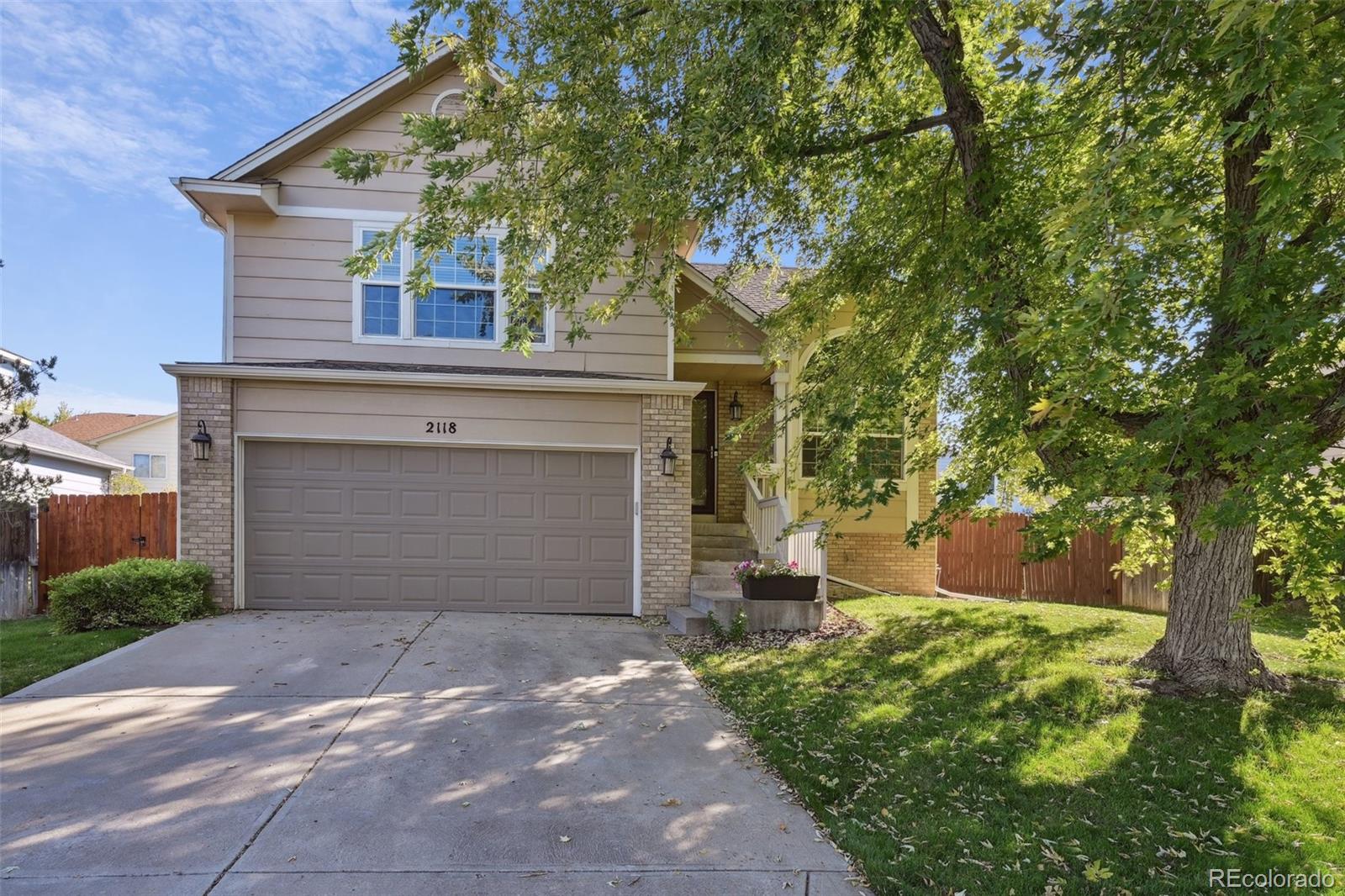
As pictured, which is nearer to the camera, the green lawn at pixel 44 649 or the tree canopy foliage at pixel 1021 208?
the tree canopy foliage at pixel 1021 208

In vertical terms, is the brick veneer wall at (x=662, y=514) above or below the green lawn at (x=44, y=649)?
above

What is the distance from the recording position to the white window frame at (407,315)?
941cm

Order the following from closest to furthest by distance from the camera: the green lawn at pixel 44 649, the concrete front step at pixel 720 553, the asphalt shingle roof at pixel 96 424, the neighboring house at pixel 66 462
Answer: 1. the green lawn at pixel 44 649
2. the concrete front step at pixel 720 553
3. the neighboring house at pixel 66 462
4. the asphalt shingle roof at pixel 96 424

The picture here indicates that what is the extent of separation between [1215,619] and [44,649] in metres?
11.2

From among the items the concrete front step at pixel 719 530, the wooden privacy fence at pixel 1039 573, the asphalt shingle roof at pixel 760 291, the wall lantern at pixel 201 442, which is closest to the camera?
the wall lantern at pixel 201 442

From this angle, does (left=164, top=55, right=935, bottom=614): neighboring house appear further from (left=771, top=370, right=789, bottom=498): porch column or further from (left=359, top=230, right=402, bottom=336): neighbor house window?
(left=771, top=370, right=789, bottom=498): porch column

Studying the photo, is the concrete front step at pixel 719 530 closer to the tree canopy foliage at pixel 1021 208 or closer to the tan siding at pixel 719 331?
the tan siding at pixel 719 331

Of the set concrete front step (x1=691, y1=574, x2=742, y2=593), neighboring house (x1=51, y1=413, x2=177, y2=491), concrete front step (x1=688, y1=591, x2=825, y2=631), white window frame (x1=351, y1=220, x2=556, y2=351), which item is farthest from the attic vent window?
neighboring house (x1=51, y1=413, x2=177, y2=491)

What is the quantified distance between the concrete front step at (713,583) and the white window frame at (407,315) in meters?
3.80

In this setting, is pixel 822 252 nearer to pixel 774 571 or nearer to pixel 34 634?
pixel 774 571

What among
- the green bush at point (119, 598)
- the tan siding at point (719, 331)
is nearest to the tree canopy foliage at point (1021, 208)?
the tan siding at point (719, 331)

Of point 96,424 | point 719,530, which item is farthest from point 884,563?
point 96,424

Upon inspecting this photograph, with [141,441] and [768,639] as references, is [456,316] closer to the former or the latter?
[768,639]

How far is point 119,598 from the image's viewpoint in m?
7.95
